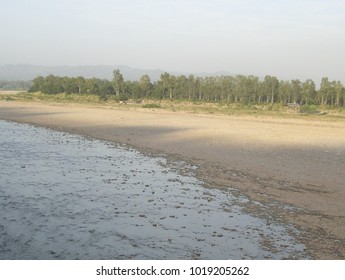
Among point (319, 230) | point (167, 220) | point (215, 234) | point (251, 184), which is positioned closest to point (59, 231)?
point (167, 220)

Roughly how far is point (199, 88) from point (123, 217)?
336ft

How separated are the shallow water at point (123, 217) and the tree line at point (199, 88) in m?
83.5

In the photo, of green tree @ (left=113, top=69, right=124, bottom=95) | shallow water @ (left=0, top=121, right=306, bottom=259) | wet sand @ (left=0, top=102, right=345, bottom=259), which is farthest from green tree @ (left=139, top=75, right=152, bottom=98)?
shallow water @ (left=0, top=121, right=306, bottom=259)

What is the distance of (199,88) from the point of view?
112 meters

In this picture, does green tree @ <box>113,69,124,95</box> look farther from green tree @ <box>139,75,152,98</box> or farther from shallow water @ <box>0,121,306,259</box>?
shallow water @ <box>0,121,306,259</box>

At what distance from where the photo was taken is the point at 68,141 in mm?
27922

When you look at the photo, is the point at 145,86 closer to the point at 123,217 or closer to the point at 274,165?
the point at 274,165

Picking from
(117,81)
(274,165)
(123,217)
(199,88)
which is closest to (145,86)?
(117,81)

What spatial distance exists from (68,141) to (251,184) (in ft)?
52.0

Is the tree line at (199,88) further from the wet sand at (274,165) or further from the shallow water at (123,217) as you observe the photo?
the shallow water at (123,217)

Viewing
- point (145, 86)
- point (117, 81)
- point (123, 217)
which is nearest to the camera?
point (123, 217)

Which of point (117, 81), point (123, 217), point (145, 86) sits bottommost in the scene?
point (123, 217)

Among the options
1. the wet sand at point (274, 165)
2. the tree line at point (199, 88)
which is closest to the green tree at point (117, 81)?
the tree line at point (199, 88)
